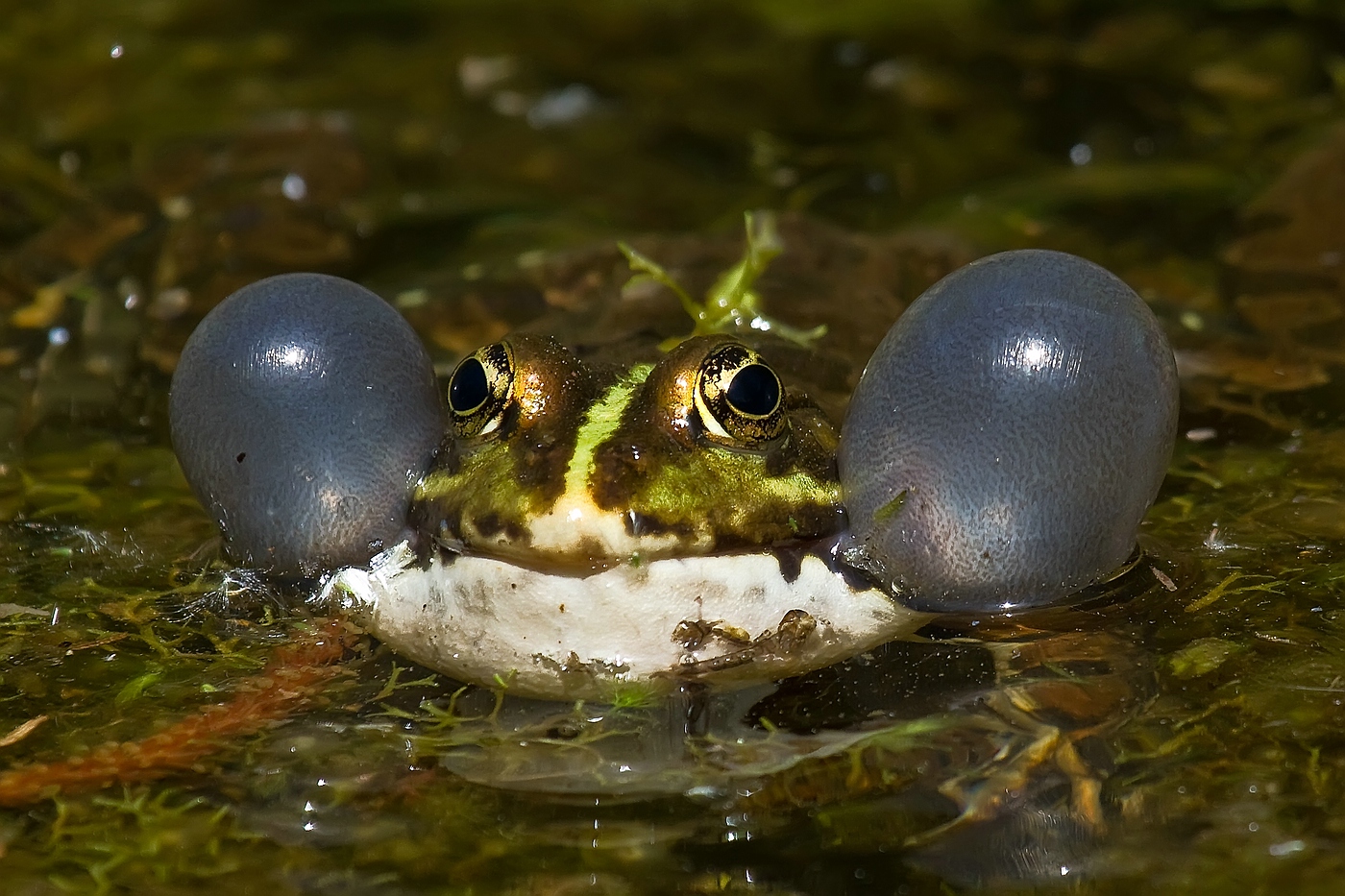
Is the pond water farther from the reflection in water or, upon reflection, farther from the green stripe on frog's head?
the green stripe on frog's head

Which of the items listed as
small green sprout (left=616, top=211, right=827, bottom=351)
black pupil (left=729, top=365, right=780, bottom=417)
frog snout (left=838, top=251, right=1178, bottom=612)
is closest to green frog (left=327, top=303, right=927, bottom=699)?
black pupil (left=729, top=365, right=780, bottom=417)

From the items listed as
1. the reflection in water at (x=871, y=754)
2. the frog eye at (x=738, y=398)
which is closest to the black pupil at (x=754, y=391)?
the frog eye at (x=738, y=398)

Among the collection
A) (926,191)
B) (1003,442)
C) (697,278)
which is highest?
(1003,442)

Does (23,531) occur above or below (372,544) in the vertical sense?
below

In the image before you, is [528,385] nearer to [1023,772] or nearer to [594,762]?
[594,762]

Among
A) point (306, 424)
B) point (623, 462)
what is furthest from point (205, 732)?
point (623, 462)

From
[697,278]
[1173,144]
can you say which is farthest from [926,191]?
[697,278]
